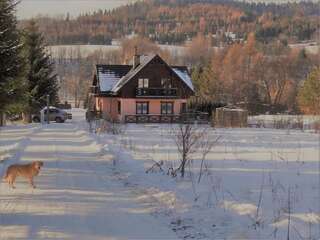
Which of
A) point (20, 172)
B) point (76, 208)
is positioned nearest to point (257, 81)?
point (20, 172)

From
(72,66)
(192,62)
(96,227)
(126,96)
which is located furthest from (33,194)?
(72,66)

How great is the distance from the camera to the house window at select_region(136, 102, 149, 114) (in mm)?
52938

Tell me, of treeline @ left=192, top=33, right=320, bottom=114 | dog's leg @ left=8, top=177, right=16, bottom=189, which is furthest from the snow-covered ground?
treeline @ left=192, top=33, right=320, bottom=114

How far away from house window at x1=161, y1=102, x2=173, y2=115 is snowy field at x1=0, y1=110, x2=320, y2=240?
35916 millimetres

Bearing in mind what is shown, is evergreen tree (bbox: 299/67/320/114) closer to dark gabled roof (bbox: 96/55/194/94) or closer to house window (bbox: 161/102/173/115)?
dark gabled roof (bbox: 96/55/194/94)

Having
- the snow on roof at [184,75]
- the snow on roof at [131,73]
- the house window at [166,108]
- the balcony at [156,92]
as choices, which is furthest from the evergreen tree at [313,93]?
the snow on roof at [131,73]

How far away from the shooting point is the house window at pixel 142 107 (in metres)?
52.9

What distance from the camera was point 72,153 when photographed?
59.2 ft

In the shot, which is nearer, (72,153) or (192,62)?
(72,153)

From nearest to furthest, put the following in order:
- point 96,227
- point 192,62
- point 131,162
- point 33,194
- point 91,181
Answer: point 96,227 → point 33,194 → point 91,181 → point 131,162 → point 192,62

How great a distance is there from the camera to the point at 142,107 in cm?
5309

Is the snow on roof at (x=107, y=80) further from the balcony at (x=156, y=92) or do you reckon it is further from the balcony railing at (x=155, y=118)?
the balcony railing at (x=155, y=118)

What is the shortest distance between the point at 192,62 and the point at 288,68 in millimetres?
56629

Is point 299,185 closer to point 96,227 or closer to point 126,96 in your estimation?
point 96,227
